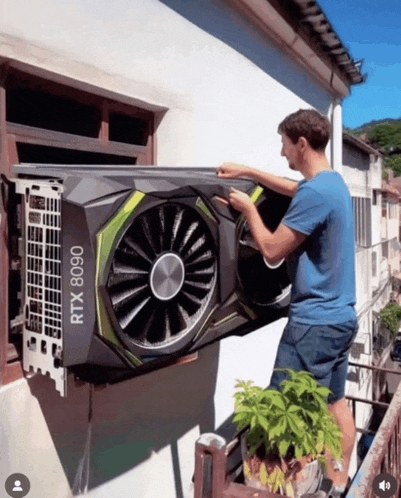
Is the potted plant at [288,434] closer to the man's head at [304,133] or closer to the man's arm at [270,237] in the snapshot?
the man's arm at [270,237]

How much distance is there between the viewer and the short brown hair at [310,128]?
9.35 ft

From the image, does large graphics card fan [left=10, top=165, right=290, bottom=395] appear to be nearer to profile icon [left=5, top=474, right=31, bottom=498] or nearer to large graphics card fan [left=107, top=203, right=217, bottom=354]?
large graphics card fan [left=107, top=203, right=217, bottom=354]

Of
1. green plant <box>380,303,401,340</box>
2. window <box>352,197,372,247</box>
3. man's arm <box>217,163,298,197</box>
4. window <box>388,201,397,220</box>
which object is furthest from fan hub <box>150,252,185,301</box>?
window <box>388,201,397,220</box>

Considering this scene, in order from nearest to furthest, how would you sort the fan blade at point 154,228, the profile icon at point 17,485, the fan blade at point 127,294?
the fan blade at point 127,294 < the fan blade at point 154,228 < the profile icon at point 17,485

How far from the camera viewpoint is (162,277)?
2.52m

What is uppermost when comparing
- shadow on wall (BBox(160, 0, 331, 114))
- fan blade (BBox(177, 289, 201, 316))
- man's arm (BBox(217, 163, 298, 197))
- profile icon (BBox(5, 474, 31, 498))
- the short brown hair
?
shadow on wall (BBox(160, 0, 331, 114))

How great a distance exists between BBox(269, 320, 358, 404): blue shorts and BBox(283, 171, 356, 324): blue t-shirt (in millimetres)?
48

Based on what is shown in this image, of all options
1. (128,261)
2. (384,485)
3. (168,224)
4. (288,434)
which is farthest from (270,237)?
(384,485)

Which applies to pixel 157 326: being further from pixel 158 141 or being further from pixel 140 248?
pixel 158 141

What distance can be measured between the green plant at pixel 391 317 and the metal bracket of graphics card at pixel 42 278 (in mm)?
19186

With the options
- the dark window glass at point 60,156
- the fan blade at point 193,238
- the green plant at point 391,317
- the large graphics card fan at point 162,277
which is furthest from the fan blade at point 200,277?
the green plant at point 391,317

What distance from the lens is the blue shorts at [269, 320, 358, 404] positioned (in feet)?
9.18

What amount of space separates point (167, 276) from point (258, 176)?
40.3 inches

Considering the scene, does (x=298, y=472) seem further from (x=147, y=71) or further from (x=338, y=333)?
(x=147, y=71)
